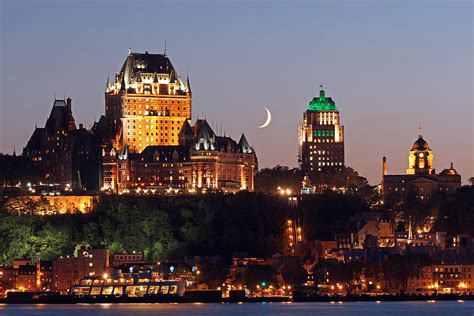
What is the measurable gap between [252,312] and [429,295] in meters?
22.2

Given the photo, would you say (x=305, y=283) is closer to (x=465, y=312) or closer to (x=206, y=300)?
(x=206, y=300)

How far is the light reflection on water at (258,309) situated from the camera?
178 meters

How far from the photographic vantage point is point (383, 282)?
650 ft

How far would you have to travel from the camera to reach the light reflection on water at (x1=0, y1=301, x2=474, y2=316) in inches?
6993

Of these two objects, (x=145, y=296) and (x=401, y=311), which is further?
(x=145, y=296)

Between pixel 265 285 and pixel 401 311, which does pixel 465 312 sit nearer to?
pixel 401 311

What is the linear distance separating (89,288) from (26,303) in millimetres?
6036

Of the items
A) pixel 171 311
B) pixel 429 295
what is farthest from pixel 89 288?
pixel 429 295

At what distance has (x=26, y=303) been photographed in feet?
641

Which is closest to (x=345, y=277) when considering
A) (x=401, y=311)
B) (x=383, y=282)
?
(x=383, y=282)

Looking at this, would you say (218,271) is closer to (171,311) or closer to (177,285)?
(177,285)

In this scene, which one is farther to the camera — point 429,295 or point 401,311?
point 429,295

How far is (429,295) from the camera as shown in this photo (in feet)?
635

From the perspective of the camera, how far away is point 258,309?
7195 inches
